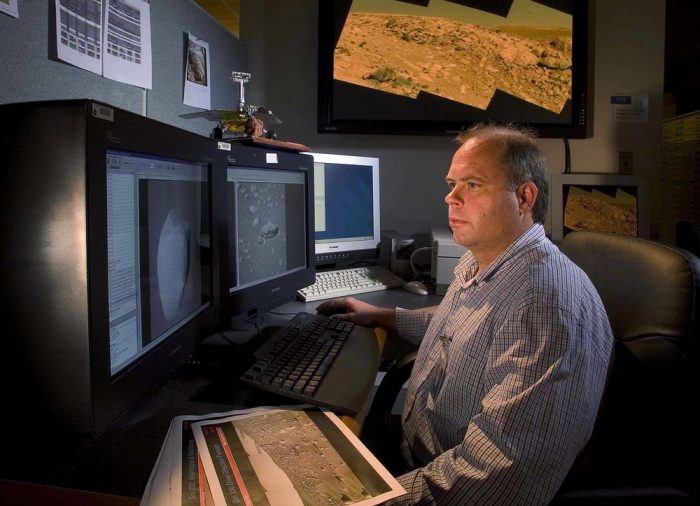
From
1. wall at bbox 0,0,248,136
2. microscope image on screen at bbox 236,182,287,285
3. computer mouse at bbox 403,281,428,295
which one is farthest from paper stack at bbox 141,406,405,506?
computer mouse at bbox 403,281,428,295

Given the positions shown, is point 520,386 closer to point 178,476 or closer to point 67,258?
point 178,476

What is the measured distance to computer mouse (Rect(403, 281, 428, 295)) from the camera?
5.85 ft

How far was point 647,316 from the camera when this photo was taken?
93cm

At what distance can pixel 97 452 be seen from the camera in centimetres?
70

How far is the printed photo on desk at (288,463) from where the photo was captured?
1.96 ft

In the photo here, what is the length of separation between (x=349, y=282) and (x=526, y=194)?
86 centimetres

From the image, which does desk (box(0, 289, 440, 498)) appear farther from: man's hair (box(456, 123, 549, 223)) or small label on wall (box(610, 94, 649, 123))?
small label on wall (box(610, 94, 649, 123))

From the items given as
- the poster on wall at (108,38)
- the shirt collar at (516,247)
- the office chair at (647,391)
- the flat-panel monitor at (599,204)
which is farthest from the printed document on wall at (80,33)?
the flat-panel monitor at (599,204)

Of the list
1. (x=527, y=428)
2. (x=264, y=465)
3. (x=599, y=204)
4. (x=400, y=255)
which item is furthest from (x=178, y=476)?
(x=599, y=204)

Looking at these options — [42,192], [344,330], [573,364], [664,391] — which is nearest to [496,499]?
[573,364]

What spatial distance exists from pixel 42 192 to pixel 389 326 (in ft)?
3.15

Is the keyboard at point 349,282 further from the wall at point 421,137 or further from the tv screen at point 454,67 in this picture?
the tv screen at point 454,67

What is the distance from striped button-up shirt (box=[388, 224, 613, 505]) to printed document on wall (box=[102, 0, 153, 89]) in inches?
36.2

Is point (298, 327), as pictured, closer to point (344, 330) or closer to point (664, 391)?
point (344, 330)
